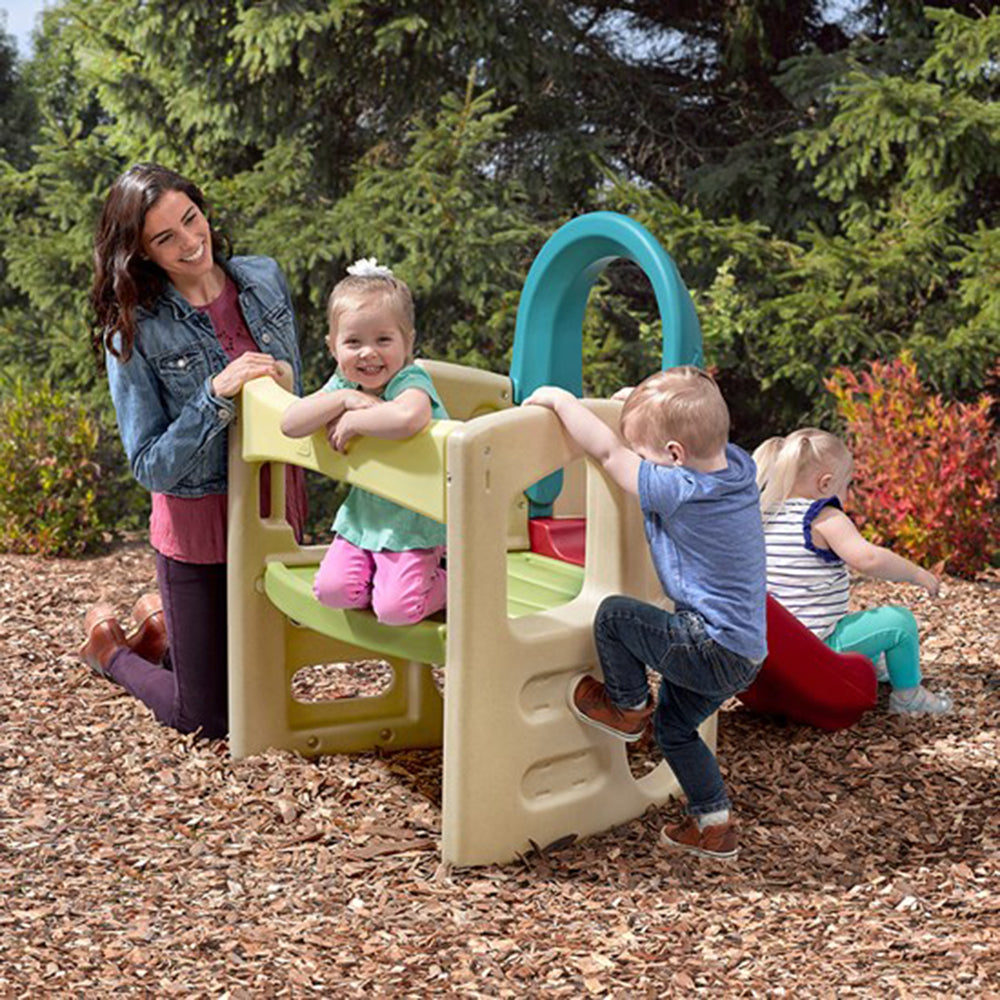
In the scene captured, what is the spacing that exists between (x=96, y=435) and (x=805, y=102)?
4.83m

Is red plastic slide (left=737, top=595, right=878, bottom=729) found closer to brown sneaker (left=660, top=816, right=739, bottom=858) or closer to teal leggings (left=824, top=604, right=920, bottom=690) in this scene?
teal leggings (left=824, top=604, right=920, bottom=690)

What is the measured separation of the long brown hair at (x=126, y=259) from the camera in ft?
Answer: 12.0

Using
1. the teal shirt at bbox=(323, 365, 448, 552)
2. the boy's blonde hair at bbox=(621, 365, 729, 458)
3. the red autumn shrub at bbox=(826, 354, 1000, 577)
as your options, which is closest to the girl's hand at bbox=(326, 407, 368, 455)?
the teal shirt at bbox=(323, 365, 448, 552)

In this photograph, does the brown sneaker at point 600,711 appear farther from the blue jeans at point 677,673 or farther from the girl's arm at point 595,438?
the girl's arm at point 595,438

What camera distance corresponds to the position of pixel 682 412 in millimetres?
2965

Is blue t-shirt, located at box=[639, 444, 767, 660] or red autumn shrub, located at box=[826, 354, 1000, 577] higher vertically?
blue t-shirt, located at box=[639, 444, 767, 660]

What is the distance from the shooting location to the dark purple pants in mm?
3949

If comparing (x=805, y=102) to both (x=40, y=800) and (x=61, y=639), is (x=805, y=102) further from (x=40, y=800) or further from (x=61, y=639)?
(x=40, y=800)

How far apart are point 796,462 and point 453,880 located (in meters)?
1.65

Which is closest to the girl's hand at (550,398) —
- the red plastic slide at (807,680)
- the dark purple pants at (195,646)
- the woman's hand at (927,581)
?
the red plastic slide at (807,680)

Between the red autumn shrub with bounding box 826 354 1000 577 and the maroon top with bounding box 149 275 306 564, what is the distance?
348 cm

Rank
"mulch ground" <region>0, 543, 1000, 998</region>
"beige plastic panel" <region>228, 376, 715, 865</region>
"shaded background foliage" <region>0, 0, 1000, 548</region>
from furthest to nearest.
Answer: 1. "shaded background foliage" <region>0, 0, 1000, 548</region>
2. "beige plastic panel" <region>228, 376, 715, 865</region>
3. "mulch ground" <region>0, 543, 1000, 998</region>

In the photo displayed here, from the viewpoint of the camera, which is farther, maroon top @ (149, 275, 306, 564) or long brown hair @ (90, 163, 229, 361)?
maroon top @ (149, 275, 306, 564)

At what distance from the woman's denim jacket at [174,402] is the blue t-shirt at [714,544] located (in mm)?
1286
